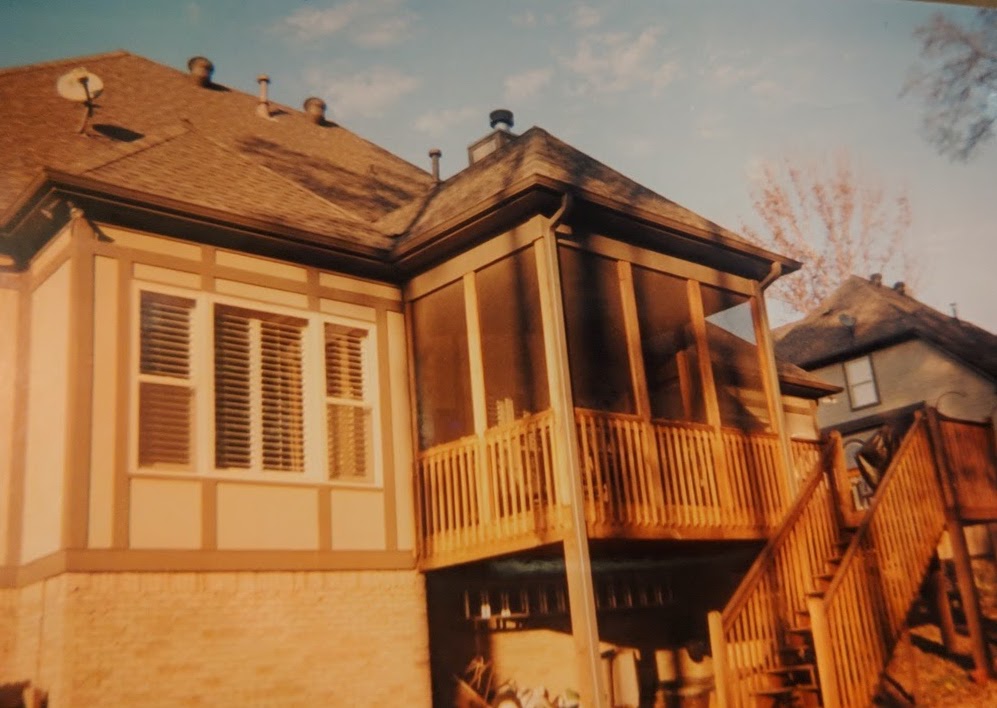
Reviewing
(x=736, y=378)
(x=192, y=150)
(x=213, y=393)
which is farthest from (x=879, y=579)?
(x=192, y=150)

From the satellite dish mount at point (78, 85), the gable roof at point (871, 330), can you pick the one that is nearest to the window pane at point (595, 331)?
the satellite dish mount at point (78, 85)

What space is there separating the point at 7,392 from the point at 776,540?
6.57 metres

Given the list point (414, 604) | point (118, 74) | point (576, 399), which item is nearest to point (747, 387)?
point (576, 399)

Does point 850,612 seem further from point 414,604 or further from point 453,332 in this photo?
point 453,332

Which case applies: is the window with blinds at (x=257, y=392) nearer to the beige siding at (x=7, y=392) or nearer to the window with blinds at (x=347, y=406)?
the window with blinds at (x=347, y=406)

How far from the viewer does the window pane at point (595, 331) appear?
909 cm

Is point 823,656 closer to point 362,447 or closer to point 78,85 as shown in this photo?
point 362,447

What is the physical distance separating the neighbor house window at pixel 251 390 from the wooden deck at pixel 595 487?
0.91 m

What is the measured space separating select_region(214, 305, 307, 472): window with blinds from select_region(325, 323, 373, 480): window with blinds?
329mm

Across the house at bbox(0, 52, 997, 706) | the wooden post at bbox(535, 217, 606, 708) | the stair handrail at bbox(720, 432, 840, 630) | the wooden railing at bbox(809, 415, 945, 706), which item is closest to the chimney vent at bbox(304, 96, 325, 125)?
the house at bbox(0, 52, 997, 706)

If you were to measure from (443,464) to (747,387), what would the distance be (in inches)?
251

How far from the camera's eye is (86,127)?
9.20 metres

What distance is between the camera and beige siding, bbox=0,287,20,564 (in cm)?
722

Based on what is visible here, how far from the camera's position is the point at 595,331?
417 inches
